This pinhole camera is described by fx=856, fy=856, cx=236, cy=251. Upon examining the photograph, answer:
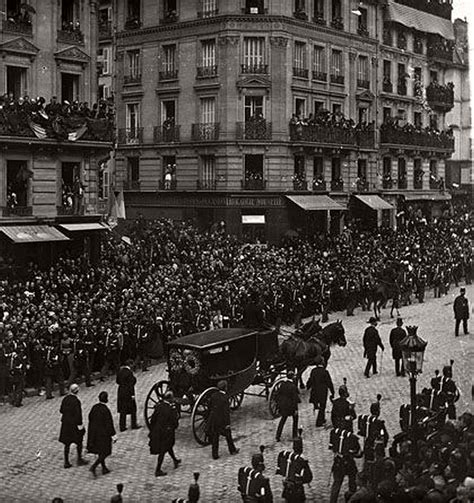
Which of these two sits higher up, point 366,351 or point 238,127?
point 238,127

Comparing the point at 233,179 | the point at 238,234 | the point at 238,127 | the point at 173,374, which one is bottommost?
the point at 173,374

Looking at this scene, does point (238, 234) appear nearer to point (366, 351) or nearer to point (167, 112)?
point (167, 112)

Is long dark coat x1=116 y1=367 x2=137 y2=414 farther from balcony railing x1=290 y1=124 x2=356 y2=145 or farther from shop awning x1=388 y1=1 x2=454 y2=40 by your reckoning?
shop awning x1=388 y1=1 x2=454 y2=40

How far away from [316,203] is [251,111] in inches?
258

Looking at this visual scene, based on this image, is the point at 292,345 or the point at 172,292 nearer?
the point at 292,345

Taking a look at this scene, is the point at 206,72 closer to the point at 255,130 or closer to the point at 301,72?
the point at 255,130

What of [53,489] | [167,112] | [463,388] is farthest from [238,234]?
[53,489]

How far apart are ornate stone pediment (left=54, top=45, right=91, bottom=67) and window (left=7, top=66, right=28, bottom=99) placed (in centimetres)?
183

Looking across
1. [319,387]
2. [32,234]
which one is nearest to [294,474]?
[319,387]

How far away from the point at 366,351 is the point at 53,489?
36.8 feet

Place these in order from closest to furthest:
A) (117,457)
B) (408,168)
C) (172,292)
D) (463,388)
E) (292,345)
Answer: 1. (117,457)
2. (292,345)
3. (463,388)
4. (172,292)
5. (408,168)

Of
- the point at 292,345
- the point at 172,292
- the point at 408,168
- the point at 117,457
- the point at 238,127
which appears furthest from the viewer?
the point at 408,168

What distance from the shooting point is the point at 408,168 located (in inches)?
2445

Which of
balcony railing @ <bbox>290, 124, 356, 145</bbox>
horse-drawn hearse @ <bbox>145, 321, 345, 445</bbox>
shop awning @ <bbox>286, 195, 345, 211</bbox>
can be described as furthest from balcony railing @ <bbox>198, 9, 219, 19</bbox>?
horse-drawn hearse @ <bbox>145, 321, 345, 445</bbox>
